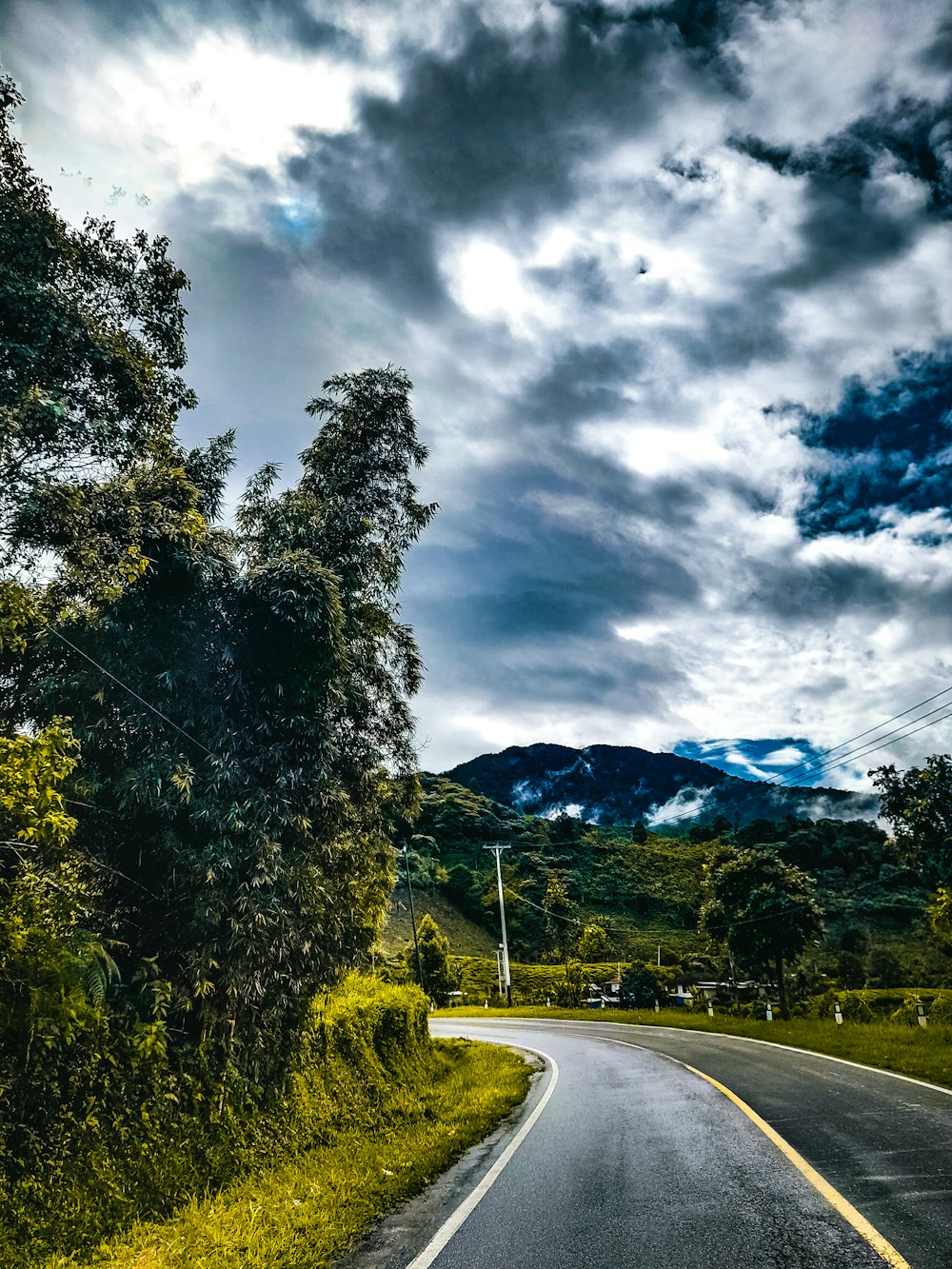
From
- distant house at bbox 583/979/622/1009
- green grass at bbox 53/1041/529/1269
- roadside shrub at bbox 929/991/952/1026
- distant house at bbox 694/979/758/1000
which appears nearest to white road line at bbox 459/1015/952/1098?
roadside shrub at bbox 929/991/952/1026

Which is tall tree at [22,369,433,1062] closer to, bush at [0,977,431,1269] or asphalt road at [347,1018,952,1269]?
bush at [0,977,431,1269]

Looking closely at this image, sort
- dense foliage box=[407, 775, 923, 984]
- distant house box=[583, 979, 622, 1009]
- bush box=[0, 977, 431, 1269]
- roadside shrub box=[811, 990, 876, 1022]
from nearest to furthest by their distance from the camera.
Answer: bush box=[0, 977, 431, 1269]
roadside shrub box=[811, 990, 876, 1022]
distant house box=[583, 979, 622, 1009]
dense foliage box=[407, 775, 923, 984]

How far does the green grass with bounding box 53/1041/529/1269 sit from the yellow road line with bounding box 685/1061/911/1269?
3404 millimetres

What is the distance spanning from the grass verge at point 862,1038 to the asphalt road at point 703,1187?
2815mm

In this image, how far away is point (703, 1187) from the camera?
5.87 meters

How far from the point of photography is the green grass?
487 centimetres

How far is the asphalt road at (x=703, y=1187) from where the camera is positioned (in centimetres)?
452

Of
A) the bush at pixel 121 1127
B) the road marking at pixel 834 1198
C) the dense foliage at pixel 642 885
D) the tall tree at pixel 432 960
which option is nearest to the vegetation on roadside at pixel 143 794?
the bush at pixel 121 1127

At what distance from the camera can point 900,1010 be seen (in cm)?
2283

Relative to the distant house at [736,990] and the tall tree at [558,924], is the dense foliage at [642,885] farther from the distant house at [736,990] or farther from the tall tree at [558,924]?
the distant house at [736,990]

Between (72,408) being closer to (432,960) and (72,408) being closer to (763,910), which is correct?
(763,910)

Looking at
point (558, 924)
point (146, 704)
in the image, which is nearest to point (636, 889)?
point (558, 924)

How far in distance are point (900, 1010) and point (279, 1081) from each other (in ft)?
74.1

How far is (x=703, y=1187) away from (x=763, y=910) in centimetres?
2864
